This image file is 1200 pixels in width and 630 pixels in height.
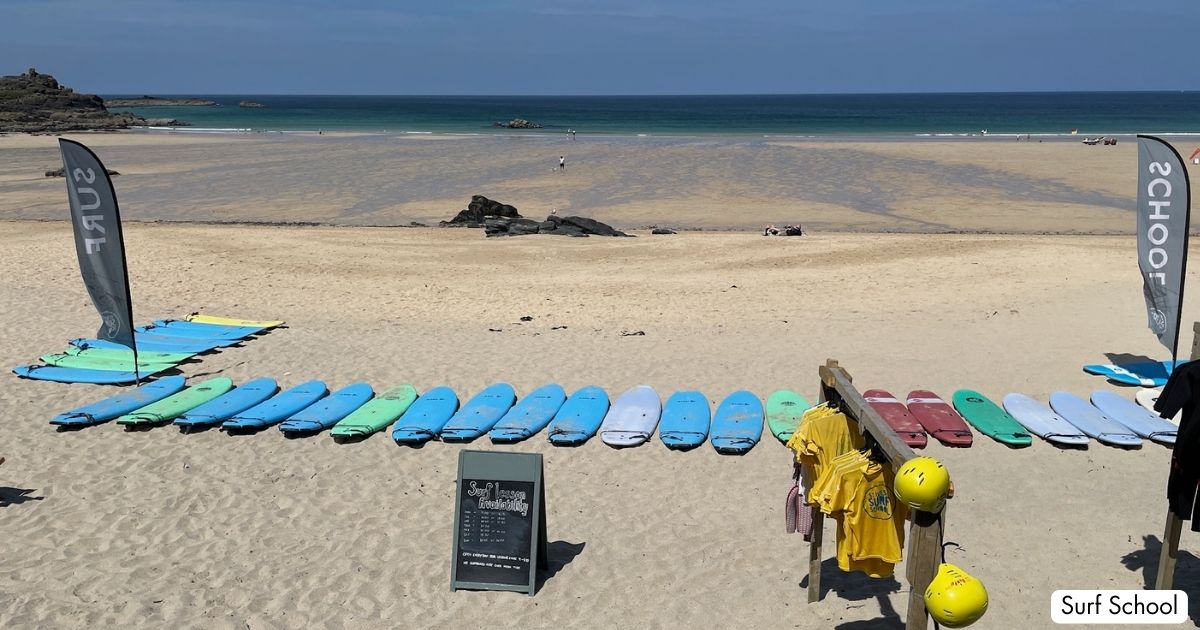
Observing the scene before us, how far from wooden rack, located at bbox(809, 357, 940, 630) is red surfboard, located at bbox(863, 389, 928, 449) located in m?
2.40

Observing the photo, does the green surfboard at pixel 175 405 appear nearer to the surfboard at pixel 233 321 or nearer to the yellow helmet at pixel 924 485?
the surfboard at pixel 233 321

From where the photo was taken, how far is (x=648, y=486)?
8.18 meters

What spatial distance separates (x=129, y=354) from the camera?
12023 mm

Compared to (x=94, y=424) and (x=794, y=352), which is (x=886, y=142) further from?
(x=94, y=424)

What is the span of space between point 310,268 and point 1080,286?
13.9 m

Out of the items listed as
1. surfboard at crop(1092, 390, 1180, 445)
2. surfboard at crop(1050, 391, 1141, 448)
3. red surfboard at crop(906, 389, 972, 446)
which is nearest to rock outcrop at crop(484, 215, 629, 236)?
red surfboard at crop(906, 389, 972, 446)

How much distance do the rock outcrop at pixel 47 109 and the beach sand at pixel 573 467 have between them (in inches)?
2519

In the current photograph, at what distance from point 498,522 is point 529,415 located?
316cm

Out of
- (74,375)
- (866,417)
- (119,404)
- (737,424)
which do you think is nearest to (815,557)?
(866,417)

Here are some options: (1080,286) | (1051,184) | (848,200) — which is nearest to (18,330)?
(1080,286)

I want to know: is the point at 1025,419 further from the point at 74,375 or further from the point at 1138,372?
the point at 74,375

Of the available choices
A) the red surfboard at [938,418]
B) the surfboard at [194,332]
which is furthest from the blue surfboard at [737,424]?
the surfboard at [194,332]

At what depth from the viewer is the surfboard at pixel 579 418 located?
29.9 feet

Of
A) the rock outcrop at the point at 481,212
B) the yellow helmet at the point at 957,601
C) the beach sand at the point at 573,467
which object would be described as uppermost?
the rock outcrop at the point at 481,212
